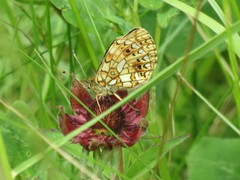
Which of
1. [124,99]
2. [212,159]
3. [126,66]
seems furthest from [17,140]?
[212,159]

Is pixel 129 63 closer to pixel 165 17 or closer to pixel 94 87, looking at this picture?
pixel 94 87

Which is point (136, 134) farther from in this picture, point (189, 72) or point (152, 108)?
point (189, 72)

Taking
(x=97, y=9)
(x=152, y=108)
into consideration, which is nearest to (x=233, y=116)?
(x=152, y=108)

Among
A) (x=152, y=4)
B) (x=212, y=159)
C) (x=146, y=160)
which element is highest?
(x=152, y=4)

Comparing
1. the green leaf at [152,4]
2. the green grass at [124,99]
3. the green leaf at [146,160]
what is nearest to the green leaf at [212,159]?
the green grass at [124,99]

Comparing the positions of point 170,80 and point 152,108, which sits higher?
point 152,108

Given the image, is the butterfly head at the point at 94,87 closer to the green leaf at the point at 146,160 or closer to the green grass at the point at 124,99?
the green grass at the point at 124,99
